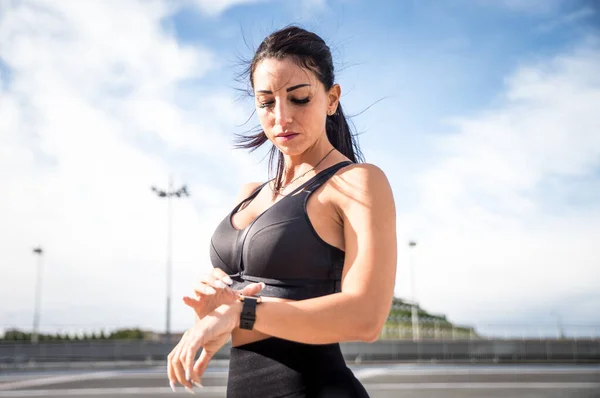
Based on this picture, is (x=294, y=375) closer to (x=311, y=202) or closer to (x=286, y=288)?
(x=286, y=288)

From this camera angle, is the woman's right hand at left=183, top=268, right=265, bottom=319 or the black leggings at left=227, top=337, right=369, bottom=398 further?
the black leggings at left=227, top=337, right=369, bottom=398

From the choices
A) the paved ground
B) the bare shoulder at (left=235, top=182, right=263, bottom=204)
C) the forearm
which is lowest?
the paved ground

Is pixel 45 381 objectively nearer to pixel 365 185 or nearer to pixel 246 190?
pixel 246 190

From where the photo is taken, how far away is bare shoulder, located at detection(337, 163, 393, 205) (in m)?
1.68

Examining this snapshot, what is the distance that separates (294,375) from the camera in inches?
68.6

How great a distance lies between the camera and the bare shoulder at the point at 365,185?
1682 mm

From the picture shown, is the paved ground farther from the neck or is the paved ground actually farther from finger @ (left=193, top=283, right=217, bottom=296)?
finger @ (left=193, top=283, right=217, bottom=296)

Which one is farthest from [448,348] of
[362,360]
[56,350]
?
[56,350]

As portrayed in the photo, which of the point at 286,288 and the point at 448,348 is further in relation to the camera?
the point at 448,348

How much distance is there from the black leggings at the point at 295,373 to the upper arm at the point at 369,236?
270mm

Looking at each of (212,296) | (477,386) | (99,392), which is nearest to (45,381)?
(99,392)

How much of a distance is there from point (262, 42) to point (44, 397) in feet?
45.4

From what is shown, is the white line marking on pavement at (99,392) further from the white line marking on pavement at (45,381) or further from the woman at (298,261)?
the woman at (298,261)

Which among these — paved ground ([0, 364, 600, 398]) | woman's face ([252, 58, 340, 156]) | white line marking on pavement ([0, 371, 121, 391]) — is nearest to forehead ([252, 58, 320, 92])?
woman's face ([252, 58, 340, 156])
